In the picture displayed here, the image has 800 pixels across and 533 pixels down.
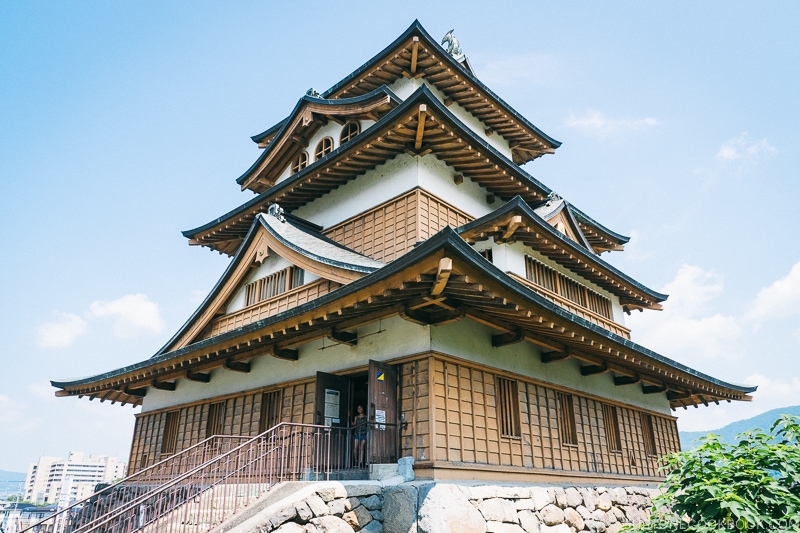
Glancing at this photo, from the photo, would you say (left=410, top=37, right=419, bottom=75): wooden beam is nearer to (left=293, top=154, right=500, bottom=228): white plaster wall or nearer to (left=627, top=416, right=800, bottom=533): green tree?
(left=293, top=154, right=500, bottom=228): white plaster wall

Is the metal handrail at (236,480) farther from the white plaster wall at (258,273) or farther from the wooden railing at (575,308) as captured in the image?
the wooden railing at (575,308)

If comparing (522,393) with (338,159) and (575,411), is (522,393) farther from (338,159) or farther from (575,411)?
(338,159)

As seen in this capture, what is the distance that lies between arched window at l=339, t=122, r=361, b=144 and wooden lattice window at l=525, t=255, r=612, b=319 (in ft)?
21.7

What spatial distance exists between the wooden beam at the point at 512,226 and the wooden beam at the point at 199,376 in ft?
27.6

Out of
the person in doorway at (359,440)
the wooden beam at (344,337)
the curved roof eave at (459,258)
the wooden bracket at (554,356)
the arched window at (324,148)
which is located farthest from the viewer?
the arched window at (324,148)

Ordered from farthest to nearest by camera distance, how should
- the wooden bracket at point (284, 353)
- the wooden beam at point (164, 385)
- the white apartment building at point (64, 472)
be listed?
the white apartment building at point (64, 472) < the wooden beam at point (164, 385) < the wooden bracket at point (284, 353)

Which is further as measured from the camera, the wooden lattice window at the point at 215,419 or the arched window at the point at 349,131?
the arched window at the point at 349,131

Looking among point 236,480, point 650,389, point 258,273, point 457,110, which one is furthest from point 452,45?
point 236,480

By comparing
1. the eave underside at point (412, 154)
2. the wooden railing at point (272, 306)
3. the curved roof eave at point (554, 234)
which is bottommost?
the wooden railing at point (272, 306)

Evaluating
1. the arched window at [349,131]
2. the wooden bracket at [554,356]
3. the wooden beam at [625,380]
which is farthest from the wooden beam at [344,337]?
the arched window at [349,131]

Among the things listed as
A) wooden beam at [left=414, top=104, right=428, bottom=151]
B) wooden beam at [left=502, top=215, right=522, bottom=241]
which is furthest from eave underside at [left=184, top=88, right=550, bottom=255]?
wooden beam at [left=502, top=215, right=522, bottom=241]

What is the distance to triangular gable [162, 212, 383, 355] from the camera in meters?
13.0

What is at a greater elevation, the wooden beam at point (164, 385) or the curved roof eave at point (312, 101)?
the curved roof eave at point (312, 101)

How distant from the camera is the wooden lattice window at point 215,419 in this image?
13.9 metres
